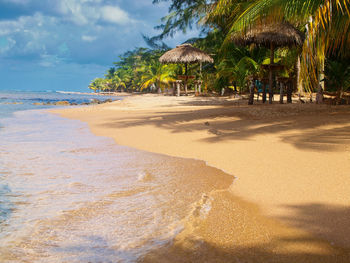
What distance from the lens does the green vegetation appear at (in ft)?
13.9

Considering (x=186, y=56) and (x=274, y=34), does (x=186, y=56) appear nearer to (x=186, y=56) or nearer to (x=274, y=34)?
(x=186, y=56)

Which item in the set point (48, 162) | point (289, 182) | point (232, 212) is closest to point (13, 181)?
point (48, 162)

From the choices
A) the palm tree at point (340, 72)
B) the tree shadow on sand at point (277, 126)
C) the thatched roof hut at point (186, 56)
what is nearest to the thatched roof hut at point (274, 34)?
the palm tree at point (340, 72)

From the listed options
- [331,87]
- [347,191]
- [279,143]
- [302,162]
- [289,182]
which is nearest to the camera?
[347,191]

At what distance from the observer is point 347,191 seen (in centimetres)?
223

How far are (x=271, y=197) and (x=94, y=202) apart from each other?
4.56 feet

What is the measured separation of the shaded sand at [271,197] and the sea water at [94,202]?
19 cm

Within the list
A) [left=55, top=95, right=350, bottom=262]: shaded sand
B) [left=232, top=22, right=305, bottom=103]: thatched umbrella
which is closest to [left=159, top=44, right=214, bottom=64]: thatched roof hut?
[left=232, top=22, right=305, bottom=103]: thatched umbrella

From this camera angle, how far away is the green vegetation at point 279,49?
13.9ft

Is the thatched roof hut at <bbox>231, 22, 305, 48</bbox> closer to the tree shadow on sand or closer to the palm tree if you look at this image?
the palm tree

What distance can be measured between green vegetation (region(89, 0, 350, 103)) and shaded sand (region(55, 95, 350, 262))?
94 cm

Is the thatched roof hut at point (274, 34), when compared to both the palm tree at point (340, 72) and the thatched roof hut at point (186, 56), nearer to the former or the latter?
the palm tree at point (340, 72)

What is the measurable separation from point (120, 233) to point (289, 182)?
62.4 inches

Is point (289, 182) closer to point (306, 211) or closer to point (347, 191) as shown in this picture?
point (347, 191)
